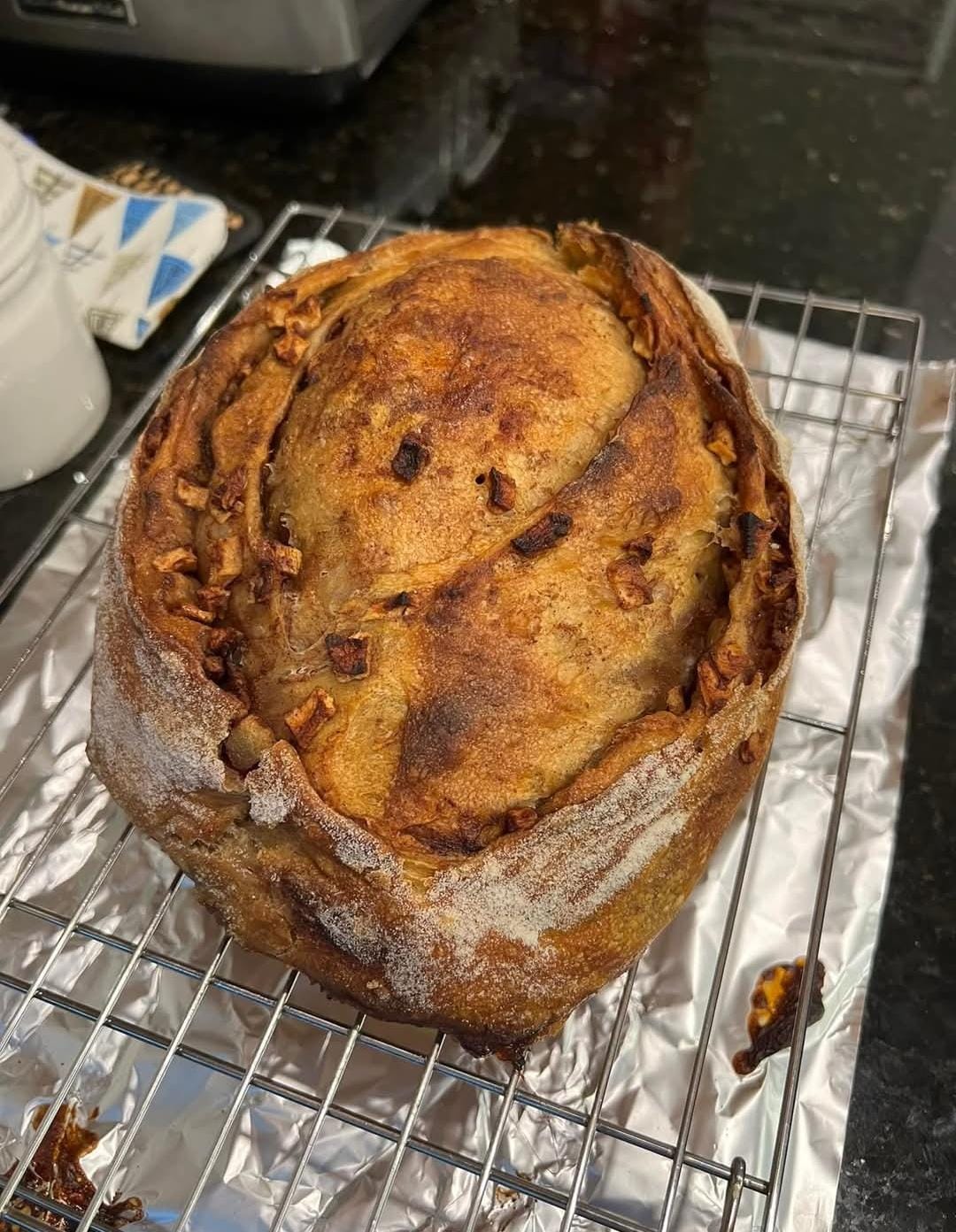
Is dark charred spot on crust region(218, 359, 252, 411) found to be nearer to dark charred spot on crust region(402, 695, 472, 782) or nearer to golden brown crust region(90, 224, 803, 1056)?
golden brown crust region(90, 224, 803, 1056)

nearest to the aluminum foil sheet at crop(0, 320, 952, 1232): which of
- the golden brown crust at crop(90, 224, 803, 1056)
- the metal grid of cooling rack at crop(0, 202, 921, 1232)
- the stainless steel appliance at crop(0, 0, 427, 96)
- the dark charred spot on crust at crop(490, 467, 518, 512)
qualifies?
the metal grid of cooling rack at crop(0, 202, 921, 1232)

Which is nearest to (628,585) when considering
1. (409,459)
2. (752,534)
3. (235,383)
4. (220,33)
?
(752,534)

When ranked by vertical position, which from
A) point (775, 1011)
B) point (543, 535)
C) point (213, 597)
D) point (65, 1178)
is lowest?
point (65, 1178)

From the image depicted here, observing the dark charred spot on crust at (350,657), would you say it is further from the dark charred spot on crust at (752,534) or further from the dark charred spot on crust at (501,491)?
the dark charred spot on crust at (752,534)

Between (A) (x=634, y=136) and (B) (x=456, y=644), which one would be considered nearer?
(B) (x=456, y=644)

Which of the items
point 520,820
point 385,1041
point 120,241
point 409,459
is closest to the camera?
point 520,820

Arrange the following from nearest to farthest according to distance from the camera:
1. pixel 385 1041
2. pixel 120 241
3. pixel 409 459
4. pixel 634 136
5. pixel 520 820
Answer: pixel 520 820 → pixel 409 459 → pixel 385 1041 → pixel 120 241 → pixel 634 136

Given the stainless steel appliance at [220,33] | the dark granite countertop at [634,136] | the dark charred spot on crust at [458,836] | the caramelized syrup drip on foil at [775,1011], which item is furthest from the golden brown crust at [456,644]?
the stainless steel appliance at [220,33]

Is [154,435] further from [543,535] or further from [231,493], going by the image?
[543,535]
